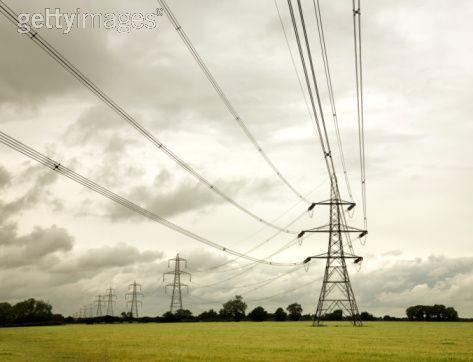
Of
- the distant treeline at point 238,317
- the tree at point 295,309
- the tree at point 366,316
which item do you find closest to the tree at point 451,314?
the distant treeline at point 238,317

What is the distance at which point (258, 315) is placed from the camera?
16638 cm

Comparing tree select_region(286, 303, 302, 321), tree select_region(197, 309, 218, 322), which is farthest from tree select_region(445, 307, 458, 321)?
tree select_region(197, 309, 218, 322)

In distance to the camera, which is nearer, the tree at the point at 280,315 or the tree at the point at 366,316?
the tree at the point at 366,316

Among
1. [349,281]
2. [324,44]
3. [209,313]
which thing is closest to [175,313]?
[209,313]

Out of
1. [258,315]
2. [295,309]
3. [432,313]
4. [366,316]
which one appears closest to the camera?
[366,316]

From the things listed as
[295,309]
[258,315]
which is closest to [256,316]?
[258,315]

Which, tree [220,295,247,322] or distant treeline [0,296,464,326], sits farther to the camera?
tree [220,295,247,322]

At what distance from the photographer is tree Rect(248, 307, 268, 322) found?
165250 millimetres

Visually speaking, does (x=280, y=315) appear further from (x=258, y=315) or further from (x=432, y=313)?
(x=432, y=313)

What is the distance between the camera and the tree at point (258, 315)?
16525cm

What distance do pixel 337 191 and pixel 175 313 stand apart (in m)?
99.4

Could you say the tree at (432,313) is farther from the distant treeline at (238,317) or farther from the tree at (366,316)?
the tree at (366,316)

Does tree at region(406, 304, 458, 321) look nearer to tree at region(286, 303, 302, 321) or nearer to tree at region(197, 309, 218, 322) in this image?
tree at region(286, 303, 302, 321)

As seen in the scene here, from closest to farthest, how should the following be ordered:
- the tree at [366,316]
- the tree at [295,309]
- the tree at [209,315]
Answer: the tree at [366,316], the tree at [209,315], the tree at [295,309]
